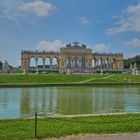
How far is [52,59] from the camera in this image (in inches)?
5394

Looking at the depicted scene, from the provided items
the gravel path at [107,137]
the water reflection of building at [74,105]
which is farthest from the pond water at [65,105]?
the gravel path at [107,137]

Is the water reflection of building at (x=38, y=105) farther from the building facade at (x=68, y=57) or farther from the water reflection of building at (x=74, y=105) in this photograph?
the building facade at (x=68, y=57)

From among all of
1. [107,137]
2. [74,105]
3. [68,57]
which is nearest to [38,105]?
[74,105]

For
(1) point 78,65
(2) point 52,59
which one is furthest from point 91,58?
(2) point 52,59

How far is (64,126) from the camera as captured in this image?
426 inches

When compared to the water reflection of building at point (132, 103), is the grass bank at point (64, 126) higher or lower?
higher

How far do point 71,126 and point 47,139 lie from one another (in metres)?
1.52

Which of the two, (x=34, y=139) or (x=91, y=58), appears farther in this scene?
(x=91, y=58)

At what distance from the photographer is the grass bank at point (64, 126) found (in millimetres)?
9779

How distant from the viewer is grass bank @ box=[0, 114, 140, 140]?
385 inches

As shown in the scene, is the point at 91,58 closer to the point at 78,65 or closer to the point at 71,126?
the point at 78,65

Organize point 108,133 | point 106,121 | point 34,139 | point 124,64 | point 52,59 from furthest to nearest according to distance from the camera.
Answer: point 124,64, point 52,59, point 106,121, point 108,133, point 34,139

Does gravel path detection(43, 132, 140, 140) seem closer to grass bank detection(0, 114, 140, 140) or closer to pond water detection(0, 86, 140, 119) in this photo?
grass bank detection(0, 114, 140, 140)

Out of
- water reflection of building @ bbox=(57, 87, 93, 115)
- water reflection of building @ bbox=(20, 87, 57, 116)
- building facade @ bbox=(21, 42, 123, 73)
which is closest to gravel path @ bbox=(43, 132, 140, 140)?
water reflection of building @ bbox=(57, 87, 93, 115)
